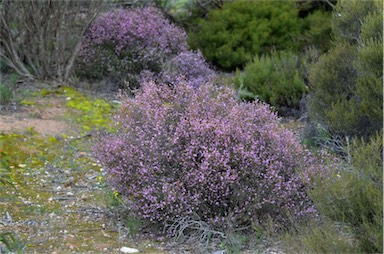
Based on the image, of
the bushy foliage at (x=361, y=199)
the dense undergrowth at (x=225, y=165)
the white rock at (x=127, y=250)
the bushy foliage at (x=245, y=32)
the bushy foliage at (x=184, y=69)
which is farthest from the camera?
the bushy foliage at (x=245, y=32)

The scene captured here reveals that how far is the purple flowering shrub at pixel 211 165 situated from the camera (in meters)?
4.25

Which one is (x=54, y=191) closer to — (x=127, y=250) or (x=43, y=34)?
(x=127, y=250)

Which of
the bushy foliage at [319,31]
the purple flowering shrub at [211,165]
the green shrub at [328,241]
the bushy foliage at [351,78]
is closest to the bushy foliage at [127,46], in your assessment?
the bushy foliage at [319,31]

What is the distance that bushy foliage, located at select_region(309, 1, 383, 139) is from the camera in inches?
209

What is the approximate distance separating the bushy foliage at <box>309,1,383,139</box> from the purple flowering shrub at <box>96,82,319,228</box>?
1.06m

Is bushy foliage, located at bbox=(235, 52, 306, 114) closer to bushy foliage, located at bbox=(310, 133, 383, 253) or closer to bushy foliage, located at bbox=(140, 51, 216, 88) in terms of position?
bushy foliage, located at bbox=(140, 51, 216, 88)

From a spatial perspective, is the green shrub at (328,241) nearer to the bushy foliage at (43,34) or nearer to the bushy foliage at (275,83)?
the bushy foliage at (275,83)

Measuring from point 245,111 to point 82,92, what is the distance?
14.2 feet

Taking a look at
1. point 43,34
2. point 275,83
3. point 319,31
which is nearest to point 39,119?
point 43,34

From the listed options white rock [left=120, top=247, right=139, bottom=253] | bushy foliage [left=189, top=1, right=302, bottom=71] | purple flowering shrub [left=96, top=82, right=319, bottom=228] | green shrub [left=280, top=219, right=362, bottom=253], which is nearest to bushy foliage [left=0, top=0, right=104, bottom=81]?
bushy foliage [left=189, top=1, right=302, bottom=71]

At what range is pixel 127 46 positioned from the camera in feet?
28.8

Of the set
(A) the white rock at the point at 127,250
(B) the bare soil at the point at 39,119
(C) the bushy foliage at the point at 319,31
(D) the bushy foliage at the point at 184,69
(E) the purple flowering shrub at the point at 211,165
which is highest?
(E) the purple flowering shrub at the point at 211,165

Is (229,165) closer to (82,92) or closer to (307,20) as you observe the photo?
(82,92)

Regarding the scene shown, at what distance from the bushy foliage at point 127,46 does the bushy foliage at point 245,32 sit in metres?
0.98
